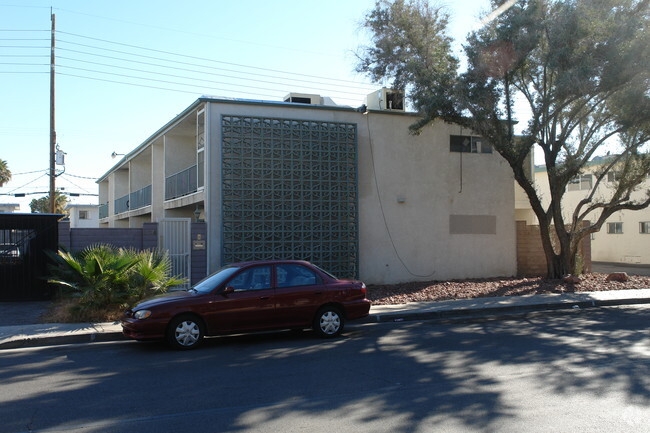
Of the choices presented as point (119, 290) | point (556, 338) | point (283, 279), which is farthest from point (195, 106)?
point (556, 338)

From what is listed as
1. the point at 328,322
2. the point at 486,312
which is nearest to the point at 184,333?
the point at 328,322

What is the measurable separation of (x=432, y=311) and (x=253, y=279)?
5.06m

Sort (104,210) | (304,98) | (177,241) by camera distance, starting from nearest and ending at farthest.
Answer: (177,241) < (304,98) < (104,210)

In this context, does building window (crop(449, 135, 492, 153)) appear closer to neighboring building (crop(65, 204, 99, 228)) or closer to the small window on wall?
the small window on wall

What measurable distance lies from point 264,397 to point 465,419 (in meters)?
2.22

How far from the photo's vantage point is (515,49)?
15.4 metres

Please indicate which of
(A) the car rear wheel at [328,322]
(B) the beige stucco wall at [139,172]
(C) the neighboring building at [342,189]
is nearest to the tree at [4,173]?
(B) the beige stucco wall at [139,172]

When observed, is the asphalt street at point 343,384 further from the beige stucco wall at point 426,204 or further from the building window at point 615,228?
the building window at point 615,228

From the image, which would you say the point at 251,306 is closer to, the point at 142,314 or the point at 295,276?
the point at 295,276

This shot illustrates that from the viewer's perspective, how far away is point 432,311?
12773mm

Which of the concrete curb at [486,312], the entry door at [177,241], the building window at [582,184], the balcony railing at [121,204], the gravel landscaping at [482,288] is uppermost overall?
the building window at [582,184]

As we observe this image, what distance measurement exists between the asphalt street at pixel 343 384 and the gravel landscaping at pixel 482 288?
4888 mm

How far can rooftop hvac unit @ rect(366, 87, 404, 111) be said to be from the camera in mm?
18797

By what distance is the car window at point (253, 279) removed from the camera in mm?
9492
